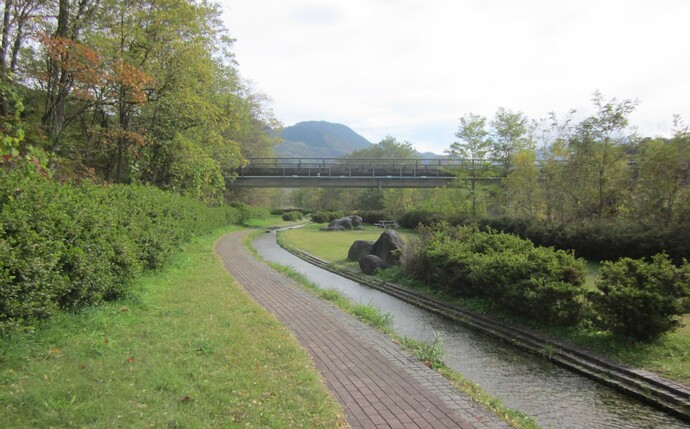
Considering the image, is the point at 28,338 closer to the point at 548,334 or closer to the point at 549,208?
the point at 548,334

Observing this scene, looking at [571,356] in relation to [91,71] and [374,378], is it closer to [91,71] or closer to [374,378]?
[374,378]

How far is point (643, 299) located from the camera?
702 centimetres

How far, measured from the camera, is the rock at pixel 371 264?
16.3 meters

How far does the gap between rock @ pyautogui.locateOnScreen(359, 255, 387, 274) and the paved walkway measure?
673 cm

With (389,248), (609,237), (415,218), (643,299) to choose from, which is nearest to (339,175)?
(415,218)

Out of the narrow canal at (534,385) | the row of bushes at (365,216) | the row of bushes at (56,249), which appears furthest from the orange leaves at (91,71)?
the row of bushes at (365,216)

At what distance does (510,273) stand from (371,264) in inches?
296

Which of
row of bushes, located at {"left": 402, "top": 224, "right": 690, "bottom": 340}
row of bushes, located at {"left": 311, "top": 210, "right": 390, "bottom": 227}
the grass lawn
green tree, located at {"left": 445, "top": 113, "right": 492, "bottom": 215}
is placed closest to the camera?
the grass lawn

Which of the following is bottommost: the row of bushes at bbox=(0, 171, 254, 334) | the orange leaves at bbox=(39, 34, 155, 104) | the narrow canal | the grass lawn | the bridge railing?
the narrow canal

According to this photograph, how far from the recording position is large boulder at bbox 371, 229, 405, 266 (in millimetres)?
16281

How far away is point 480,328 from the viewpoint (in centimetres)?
930

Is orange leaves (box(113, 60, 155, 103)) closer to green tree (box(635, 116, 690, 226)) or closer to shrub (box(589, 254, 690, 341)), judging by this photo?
shrub (box(589, 254, 690, 341))

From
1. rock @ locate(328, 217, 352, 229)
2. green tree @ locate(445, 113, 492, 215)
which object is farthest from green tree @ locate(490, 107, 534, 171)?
rock @ locate(328, 217, 352, 229)

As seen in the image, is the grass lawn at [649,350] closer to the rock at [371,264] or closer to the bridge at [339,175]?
the rock at [371,264]
